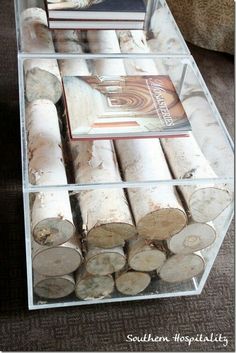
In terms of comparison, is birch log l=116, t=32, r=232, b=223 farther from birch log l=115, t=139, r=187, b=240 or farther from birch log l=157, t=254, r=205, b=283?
birch log l=157, t=254, r=205, b=283

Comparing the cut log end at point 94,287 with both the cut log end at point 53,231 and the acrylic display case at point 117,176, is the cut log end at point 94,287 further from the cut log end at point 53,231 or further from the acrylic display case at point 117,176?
the cut log end at point 53,231

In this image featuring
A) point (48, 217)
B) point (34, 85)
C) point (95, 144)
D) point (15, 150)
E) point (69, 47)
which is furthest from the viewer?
point (15, 150)

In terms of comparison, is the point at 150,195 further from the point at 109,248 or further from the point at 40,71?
the point at 40,71

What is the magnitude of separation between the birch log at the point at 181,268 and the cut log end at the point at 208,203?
0.13 metres

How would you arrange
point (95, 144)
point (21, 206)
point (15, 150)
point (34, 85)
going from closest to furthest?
point (95, 144) < point (34, 85) < point (21, 206) < point (15, 150)

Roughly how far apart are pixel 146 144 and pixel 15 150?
0.57 metres

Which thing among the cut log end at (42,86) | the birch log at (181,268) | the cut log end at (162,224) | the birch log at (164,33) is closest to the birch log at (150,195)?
the cut log end at (162,224)

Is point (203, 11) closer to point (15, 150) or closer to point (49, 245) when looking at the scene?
point (15, 150)

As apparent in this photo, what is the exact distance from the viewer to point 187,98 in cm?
108

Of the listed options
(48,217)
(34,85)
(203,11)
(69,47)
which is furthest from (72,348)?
(203,11)

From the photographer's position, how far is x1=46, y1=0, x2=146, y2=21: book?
43.7 inches

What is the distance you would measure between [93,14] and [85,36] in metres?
0.10

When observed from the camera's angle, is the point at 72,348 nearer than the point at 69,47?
Yes

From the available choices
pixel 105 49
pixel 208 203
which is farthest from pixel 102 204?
pixel 105 49
